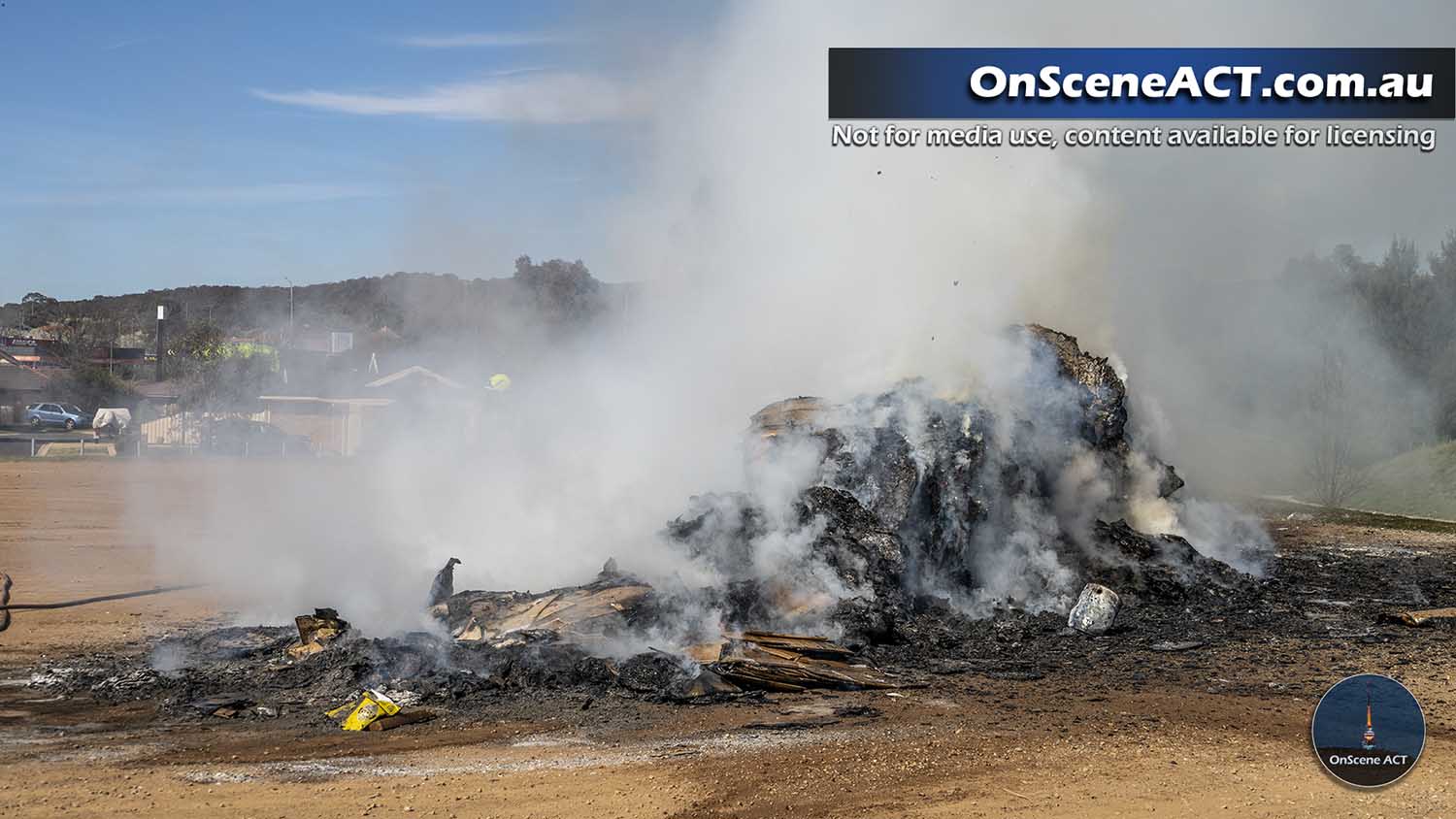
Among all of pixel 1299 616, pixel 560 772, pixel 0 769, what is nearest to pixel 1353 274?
pixel 1299 616

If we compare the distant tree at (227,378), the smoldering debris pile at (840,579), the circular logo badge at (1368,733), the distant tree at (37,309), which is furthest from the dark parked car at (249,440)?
the distant tree at (37,309)

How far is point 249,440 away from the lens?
132 ft

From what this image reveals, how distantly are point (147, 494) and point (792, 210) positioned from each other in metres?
16.3

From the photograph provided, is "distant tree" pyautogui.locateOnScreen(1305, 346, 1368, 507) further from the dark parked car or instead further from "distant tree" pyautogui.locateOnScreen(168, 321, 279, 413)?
"distant tree" pyautogui.locateOnScreen(168, 321, 279, 413)

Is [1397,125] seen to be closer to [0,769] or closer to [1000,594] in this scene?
[1000,594]

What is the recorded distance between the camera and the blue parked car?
52.5 m

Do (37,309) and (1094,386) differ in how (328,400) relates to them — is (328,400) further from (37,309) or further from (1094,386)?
(37,309)

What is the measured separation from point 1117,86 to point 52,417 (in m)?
49.4

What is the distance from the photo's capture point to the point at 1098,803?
28.7 feet

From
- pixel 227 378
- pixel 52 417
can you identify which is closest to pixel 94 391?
pixel 52 417

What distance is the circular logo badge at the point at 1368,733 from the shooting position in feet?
31.5

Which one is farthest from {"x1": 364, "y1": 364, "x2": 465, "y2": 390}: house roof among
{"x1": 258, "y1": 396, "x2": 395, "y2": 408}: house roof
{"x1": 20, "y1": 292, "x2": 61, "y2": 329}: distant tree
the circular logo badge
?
{"x1": 20, "y1": 292, "x2": 61, "y2": 329}: distant tree

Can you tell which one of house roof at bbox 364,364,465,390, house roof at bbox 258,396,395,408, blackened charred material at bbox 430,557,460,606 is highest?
house roof at bbox 364,364,465,390

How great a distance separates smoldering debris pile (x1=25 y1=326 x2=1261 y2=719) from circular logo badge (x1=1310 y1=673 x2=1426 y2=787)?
3834 millimetres
